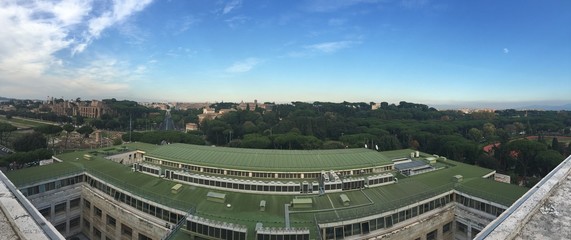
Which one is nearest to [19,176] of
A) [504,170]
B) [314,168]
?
[314,168]

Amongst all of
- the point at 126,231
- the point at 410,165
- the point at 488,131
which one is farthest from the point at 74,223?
the point at 488,131

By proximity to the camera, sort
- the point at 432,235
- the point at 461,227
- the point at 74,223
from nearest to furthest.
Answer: the point at 432,235 → the point at 461,227 → the point at 74,223

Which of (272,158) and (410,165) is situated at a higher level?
(272,158)

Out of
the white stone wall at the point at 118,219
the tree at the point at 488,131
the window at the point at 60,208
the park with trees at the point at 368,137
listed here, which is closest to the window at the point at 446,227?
the park with trees at the point at 368,137

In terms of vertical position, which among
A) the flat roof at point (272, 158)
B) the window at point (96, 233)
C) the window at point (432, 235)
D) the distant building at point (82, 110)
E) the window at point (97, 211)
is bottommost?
the window at point (96, 233)

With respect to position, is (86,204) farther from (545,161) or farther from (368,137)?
(545,161)

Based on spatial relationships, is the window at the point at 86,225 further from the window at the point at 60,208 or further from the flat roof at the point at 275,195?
the flat roof at the point at 275,195

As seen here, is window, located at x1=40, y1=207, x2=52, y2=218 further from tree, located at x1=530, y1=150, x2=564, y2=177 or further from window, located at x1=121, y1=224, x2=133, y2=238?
tree, located at x1=530, y1=150, x2=564, y2=177
